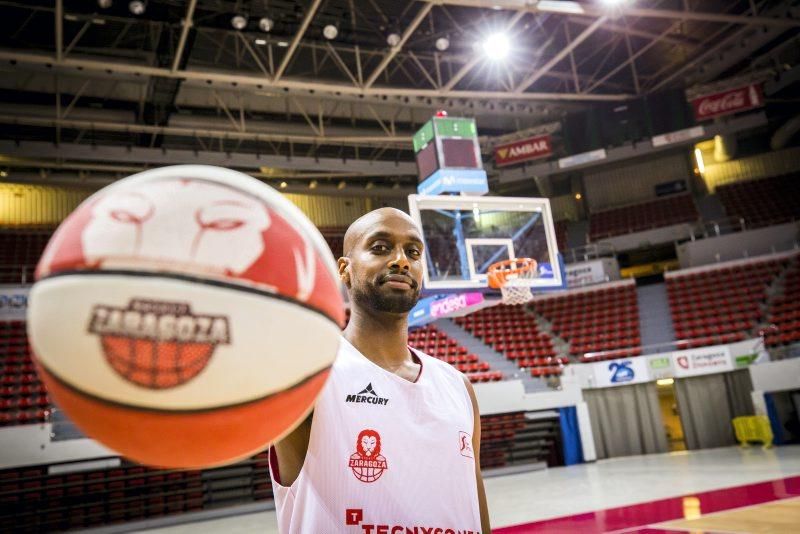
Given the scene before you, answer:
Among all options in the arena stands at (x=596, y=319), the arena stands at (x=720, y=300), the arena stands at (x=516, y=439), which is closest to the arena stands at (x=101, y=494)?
the arena stands at (x=516, y=439)

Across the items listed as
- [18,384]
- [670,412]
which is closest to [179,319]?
[18,384]

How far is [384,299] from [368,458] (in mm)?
431

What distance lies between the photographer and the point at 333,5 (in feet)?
43.0

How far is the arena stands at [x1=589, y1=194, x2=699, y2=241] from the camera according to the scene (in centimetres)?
1961

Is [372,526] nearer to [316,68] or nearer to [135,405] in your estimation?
[135,405]

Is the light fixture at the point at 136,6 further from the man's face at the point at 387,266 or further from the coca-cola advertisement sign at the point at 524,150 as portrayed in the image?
the coca-cola advertisement sign at the point at 524,150

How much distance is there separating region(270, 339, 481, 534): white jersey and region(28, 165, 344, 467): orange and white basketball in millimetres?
376

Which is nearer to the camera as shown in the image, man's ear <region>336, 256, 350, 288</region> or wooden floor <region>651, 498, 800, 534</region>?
man's ear <region>336, 256, 350, 288</region>

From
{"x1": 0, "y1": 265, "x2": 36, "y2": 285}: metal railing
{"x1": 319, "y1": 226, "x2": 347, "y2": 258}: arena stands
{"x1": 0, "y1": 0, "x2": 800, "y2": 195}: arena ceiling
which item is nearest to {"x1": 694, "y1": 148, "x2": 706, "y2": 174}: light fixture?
{"x1": 0, "y1": 0, "x2": 800, "y2": 195}: arena ceiling

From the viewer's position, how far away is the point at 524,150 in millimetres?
17812

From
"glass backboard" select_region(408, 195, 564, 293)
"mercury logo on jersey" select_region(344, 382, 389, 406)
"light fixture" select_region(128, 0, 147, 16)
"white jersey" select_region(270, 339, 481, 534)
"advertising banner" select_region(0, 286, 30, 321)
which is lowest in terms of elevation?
"white jersey" select_region(270, 339, 481, 534)

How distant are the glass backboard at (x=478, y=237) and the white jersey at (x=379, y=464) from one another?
654cm

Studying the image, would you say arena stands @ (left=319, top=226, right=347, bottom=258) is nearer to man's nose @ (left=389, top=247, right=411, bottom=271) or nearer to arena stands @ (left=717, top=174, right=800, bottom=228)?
arena stands @ (left=717, top=174, right=800, bottom=228)

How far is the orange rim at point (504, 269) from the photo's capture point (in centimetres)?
867
